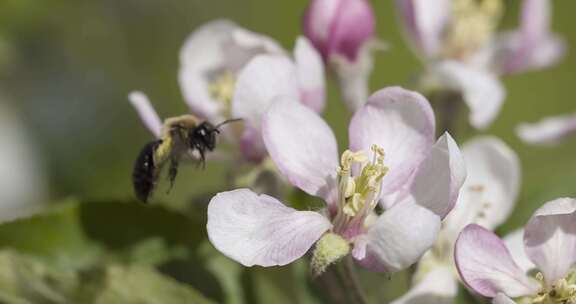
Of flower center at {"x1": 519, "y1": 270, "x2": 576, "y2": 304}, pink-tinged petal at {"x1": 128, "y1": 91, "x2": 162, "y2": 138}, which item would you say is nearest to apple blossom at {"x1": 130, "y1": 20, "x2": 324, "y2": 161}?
pink-tinged petal at {"x1": 128, "y1": 91, "x2": 162, "y2": 138}

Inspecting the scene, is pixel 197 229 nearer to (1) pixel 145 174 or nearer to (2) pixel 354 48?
(1) pixel 145 174

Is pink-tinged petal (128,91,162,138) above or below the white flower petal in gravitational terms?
above

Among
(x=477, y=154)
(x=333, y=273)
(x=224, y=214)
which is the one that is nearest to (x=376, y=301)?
(x=333, y=273)

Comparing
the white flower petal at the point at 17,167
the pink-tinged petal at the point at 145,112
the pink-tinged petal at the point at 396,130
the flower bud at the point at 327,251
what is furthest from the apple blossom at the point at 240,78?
the white flower petal at the point at 17,167

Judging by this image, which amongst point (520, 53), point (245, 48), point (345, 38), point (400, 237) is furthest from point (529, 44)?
point (400, 237)

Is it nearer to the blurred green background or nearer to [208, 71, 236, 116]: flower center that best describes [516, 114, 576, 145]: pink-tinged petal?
[208, 71, 236, 116]: flower center

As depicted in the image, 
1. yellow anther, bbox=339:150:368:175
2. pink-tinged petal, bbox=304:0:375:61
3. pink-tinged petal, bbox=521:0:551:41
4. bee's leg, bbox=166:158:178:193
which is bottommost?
bee's leg, bbox=166:158:178:193
